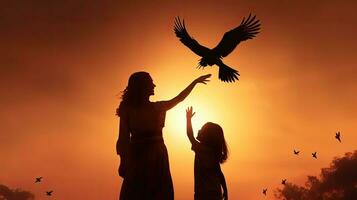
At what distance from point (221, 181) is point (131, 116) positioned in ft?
9.21

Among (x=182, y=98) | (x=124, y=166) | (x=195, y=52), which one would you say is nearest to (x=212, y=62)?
(x=195, y=52)

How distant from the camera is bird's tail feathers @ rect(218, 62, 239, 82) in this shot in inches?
466

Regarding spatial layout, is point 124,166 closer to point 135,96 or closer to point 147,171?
point 147,171

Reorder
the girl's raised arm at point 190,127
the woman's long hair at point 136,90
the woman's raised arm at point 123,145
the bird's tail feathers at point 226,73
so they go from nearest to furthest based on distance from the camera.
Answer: the woman's raised arm at point 123,145
the woman's long hair at point 136,90
the girl's raised arm at point 190,127
the bird's tail feathers at point 226,73

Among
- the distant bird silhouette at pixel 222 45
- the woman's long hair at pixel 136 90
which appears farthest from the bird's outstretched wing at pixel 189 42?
the woman's long hair at pixel 136 90

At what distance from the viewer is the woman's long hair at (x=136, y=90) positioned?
717 cm

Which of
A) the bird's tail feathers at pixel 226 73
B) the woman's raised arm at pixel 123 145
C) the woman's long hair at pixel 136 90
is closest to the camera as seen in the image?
the woman's raised arm at pixel 123 145

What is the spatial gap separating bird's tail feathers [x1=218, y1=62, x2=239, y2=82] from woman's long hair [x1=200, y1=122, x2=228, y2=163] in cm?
275

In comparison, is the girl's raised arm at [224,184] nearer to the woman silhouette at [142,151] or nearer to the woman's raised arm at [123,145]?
the woman silhouette at [142,151]

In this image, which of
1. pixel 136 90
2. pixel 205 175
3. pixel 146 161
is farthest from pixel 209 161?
pixel 136 90

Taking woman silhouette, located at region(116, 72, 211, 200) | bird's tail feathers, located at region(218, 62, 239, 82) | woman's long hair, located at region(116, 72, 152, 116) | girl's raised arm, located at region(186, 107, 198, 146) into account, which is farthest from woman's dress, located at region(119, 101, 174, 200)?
bird's tail feathers, located at region(218, 62, 239, 82)

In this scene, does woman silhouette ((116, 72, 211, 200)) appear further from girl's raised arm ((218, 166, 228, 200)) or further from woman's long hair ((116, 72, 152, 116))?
girl's raised arm ((218, 166, 228, 200))

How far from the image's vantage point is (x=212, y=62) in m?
12.0

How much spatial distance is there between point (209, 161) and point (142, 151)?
231 centimetres
